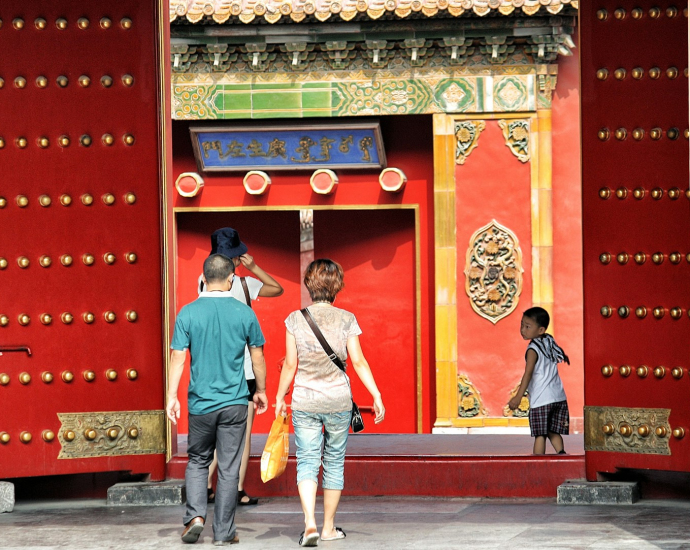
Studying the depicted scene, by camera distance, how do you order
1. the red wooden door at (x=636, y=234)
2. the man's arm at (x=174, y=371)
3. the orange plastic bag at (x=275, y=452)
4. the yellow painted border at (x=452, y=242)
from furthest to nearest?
the yellow painted border at (x=452, y=242)
the red wooden door at (x=636, y=234)
the orange plastic bag at (x=275, y=452)
the man's arm at (x=174, y=371)

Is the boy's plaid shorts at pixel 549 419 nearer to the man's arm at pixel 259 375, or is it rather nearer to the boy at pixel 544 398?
the boy at pixel 544 398

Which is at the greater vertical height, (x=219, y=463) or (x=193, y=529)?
(x=219, y=463)

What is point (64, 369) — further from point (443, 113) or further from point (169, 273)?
point (443, 113)

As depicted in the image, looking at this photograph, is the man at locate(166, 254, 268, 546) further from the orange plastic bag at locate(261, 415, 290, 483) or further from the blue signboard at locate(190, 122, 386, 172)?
the blue signboard at locate(190, 122, 386, 172)

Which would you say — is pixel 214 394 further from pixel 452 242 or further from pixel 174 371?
pixel 452 242

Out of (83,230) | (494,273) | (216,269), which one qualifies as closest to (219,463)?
(216,269)

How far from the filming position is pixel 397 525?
20.7 feet

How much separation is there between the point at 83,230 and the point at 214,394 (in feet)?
5.75

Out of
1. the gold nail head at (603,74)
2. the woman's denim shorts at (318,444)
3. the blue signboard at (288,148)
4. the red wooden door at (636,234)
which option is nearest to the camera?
the woman's denim shorts at (318,444)

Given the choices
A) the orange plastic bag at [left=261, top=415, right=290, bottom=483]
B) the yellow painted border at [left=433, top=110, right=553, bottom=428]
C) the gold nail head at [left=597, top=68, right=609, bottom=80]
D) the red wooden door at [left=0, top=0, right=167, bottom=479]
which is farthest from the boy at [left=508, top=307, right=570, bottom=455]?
the yellow painted border at [left=433, top=110, right=553, bottom=428]

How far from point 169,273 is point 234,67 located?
4.69 metres

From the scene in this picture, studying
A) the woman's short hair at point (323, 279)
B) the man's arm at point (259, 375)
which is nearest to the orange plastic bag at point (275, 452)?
the man's arm at point (259, 375)

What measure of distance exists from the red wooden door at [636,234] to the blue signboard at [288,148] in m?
4.61

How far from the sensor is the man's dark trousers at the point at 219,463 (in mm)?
5836
